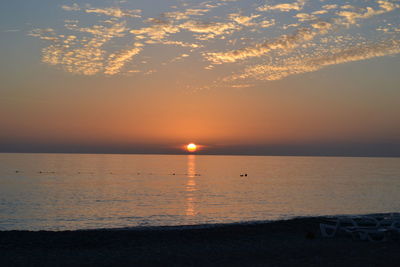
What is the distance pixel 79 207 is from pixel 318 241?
3408 centimetres

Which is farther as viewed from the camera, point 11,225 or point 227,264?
point 11,225

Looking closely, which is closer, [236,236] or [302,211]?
[236,236]

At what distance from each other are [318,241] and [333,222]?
29.9 ft

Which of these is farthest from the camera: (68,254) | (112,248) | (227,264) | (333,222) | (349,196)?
(349,196)

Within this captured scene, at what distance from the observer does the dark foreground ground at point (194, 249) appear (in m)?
13.6

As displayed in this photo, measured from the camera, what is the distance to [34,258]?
1439cm

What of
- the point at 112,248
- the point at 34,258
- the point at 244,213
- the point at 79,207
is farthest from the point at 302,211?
the point at 34,258

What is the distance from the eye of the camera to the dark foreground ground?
537 inches

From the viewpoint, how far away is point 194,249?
16.4m

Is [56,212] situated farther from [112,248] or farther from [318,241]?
[318,241]

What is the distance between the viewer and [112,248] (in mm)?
16750

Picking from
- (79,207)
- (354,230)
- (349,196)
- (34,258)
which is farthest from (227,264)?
(349,196)

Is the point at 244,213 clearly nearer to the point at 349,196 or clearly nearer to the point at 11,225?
the point at 11,225

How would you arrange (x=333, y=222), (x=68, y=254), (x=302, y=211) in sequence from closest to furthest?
(x=68, y=254) → (x=333, y=222) → (x=302, y=211)
